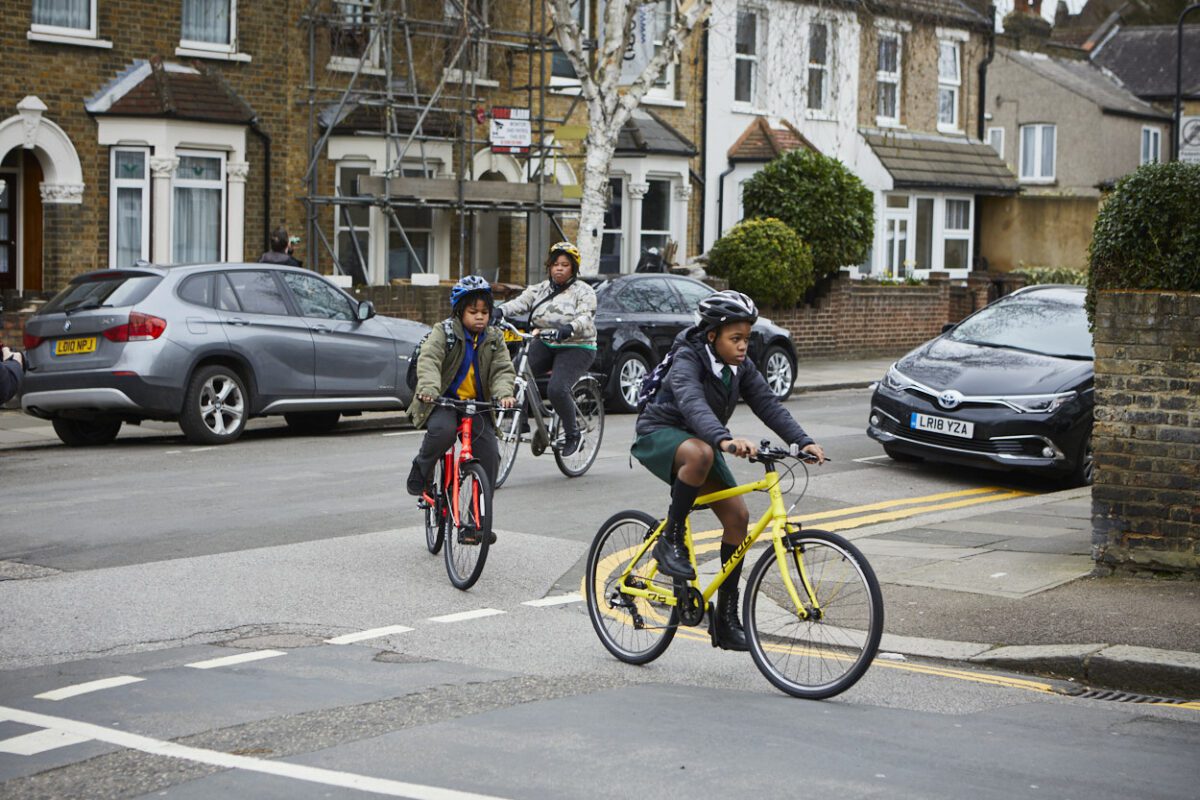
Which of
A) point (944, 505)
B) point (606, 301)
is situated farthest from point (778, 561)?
point (606, 301)

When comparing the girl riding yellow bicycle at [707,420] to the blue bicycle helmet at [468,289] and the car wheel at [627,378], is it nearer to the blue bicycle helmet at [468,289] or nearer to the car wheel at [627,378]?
the blue bicycle helmet at [468,289]

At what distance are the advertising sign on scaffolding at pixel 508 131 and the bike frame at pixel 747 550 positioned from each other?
19.0m

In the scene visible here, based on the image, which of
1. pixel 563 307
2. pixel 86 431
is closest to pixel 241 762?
pixel 563 307

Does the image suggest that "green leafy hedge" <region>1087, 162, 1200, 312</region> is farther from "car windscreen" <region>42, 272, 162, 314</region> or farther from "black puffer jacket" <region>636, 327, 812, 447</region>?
"car windscreen" <region>42, 272, 162, 314</region>

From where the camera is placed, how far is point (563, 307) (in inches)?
A: 522

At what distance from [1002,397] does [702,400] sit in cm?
728

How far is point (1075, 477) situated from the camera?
1395 centimetres

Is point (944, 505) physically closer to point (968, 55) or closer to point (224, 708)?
point (224, 708)

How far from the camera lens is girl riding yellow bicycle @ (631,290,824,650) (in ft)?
23.5

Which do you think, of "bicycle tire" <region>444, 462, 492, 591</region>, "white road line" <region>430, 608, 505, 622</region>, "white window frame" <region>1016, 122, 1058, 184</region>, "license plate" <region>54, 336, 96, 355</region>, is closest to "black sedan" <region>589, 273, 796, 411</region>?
"license plate" <region>54, 336, 96, 355</region>

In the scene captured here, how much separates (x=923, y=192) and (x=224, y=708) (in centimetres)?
3178

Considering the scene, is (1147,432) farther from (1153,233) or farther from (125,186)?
(125,186)

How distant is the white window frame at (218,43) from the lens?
23.8 meters

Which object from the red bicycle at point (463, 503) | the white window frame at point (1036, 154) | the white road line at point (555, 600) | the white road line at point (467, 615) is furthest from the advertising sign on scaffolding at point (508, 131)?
the white window frame at point (1036, 154)
